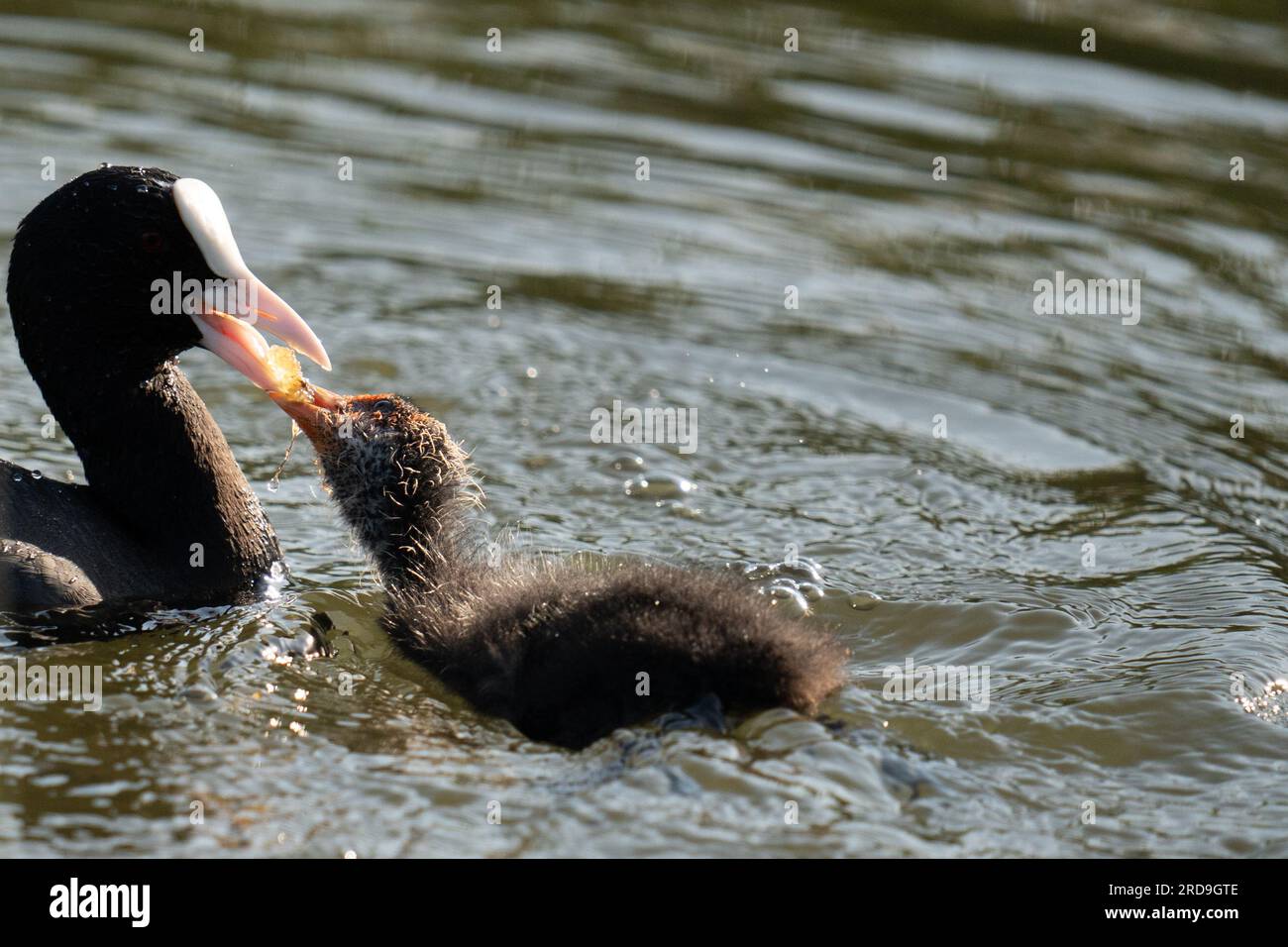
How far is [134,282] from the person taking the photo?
5.02m

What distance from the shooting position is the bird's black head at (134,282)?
16.3ft

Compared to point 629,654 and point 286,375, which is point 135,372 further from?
point 629,654

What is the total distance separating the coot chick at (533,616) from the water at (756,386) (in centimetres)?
11

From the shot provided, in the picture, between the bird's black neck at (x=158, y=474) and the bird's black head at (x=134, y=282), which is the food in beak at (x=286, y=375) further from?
the bird's black neck at (x=158, y=474)

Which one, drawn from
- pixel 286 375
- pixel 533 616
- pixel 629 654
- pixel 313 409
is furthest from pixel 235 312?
pixel 629 654

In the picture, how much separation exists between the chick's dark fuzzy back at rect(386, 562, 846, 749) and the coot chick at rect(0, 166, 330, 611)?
100cm

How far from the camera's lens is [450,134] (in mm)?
9594

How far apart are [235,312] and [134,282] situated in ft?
1.01

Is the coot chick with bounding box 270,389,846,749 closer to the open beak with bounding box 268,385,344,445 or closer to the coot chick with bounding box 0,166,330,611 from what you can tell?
the open beak with bounding box 268,385,344,445

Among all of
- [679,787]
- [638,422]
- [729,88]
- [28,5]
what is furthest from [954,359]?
[28,5]

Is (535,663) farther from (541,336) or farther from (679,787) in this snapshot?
(541,336)

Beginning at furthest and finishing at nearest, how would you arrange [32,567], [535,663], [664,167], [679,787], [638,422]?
[664,167], [638,422], [32,567], [535,663], [679,787]

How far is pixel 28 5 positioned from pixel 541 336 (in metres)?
5.10

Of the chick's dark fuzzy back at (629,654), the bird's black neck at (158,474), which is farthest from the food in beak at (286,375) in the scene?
the chick's dark fuzzy back at (629,654)
